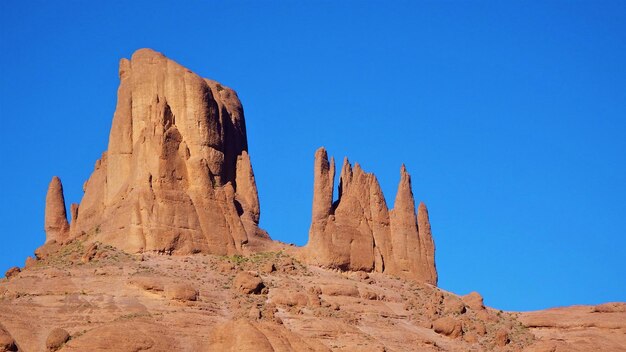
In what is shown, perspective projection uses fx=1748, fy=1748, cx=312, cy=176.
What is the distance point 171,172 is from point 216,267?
8.39m

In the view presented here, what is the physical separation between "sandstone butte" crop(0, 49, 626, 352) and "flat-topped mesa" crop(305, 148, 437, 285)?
124mm

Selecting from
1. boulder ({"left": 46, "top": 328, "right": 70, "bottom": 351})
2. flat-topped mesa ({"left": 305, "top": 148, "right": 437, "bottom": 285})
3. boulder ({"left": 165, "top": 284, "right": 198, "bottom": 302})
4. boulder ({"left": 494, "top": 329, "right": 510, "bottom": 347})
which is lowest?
boulder ({"left": 46, "top": 328, "right": 70, "bottom": 351})

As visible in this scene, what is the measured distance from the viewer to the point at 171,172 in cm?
12300

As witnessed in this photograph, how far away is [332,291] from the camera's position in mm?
118438

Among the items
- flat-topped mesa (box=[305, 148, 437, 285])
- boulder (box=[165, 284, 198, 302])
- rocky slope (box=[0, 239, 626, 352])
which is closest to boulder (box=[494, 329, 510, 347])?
rocky slope (box=[0, 239, 626, 352])

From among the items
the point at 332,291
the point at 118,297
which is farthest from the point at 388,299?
the point at 118,297

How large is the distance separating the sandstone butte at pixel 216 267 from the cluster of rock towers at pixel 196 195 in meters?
0.11

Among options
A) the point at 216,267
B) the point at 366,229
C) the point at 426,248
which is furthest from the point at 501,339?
the point at 216,267

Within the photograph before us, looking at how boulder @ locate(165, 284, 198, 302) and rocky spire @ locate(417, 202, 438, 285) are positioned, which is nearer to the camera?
boulder @ locate(165, 284, 198, 302)

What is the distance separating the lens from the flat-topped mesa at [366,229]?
124875 millimetres

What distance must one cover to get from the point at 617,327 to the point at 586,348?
188 inches

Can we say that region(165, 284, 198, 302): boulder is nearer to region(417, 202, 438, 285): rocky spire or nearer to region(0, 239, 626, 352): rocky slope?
region(0, 239, 626, 352): rocky slope

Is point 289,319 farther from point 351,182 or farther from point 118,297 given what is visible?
point 351,182

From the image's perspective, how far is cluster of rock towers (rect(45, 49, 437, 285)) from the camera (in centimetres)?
12119
